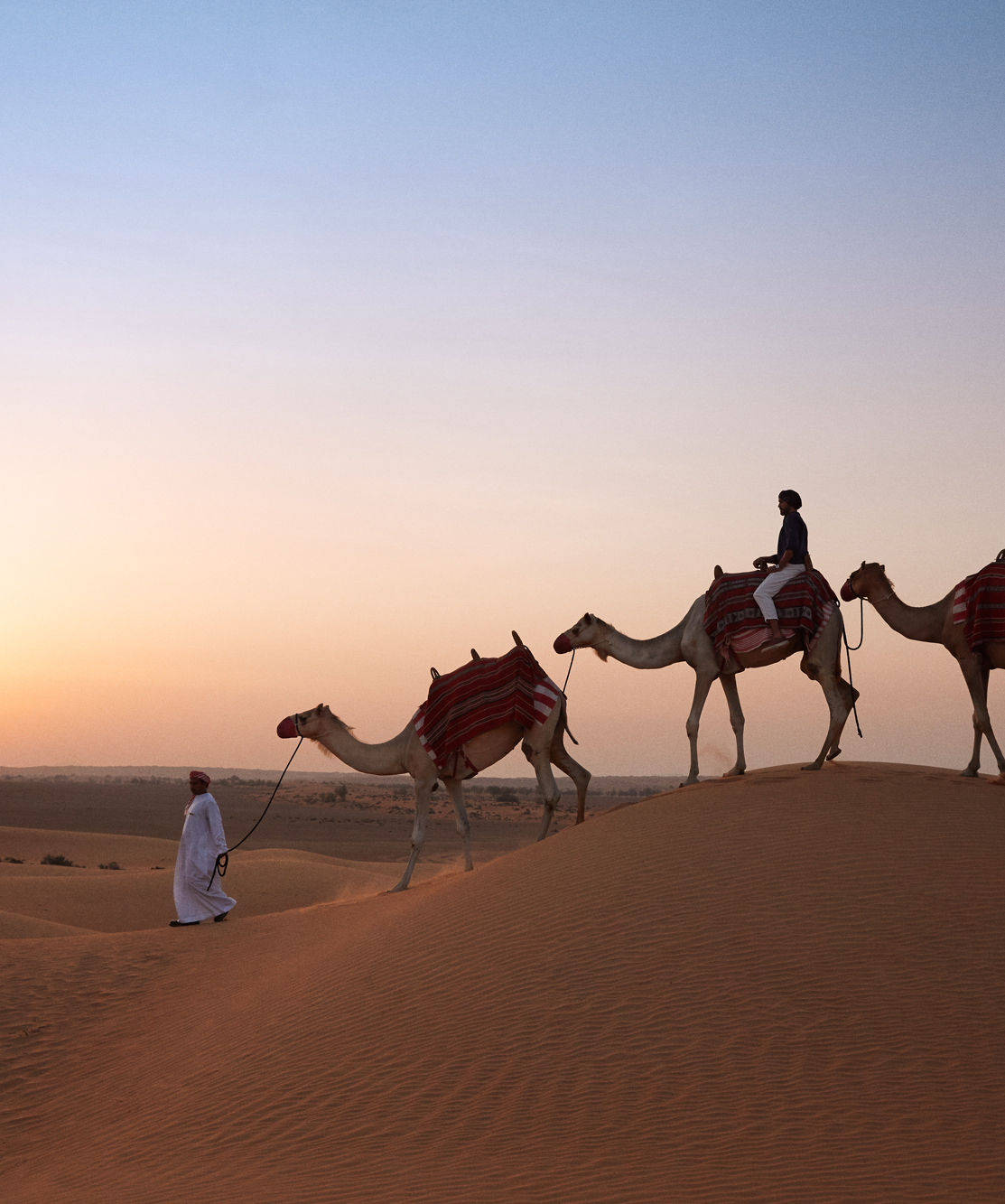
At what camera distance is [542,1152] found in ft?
22.8

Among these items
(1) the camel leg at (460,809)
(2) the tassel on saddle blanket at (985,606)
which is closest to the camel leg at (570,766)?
(1) the camel leg at (460,809)

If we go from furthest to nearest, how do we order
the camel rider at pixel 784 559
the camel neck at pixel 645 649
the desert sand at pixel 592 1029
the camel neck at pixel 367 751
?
the camel neck at pixel 367 751 < the camel neck at pixel 645 649 < the camel rider at pixel 784 559 < the desert sand at pixel 592 1029

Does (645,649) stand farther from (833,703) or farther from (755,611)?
(833,703)

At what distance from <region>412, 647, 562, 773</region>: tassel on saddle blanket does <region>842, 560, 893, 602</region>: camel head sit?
4.55m

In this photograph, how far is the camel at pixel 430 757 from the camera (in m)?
15.7

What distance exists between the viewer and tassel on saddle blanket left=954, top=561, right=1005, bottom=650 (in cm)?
1433

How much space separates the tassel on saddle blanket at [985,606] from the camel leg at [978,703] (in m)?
0.40

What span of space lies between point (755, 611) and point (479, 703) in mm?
3985

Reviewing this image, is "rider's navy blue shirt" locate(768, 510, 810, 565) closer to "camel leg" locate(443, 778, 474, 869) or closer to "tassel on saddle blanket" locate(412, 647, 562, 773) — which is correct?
"tassel on saddle blanket" locate(412, 647, 562, 773)

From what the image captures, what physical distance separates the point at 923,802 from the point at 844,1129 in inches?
274

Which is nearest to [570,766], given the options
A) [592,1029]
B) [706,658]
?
[706,658]

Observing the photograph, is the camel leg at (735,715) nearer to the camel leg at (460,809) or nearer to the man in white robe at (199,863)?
the camel leg at (460,809)

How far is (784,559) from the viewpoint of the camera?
1441cm

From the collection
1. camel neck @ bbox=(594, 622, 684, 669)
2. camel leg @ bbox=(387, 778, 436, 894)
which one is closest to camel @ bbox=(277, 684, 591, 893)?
camel leg @ bbox=(387, 778, 436, 894)
